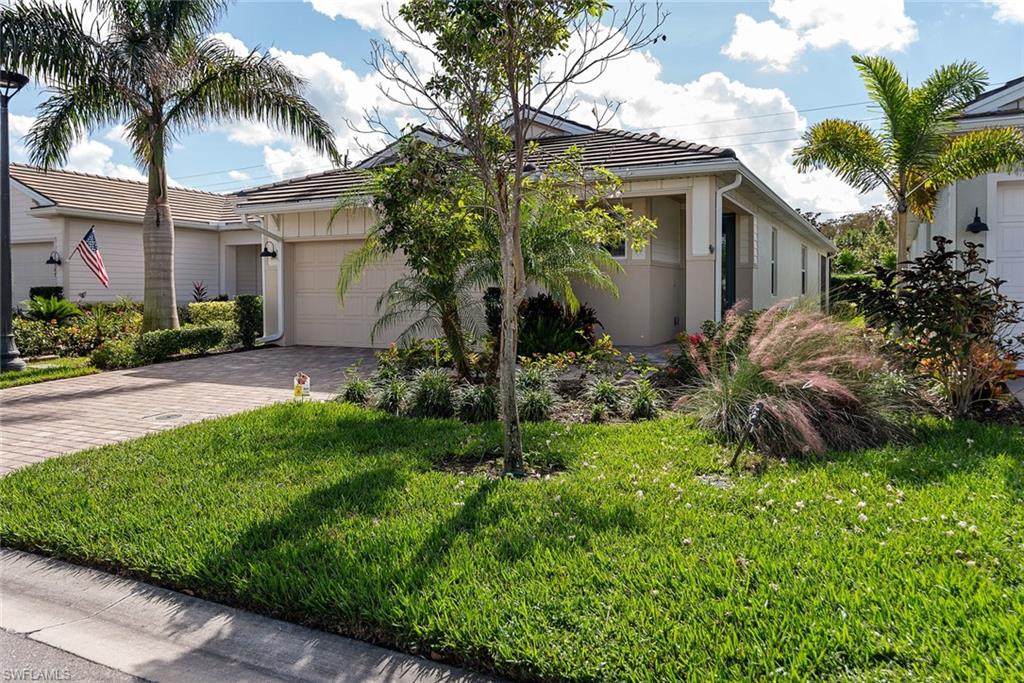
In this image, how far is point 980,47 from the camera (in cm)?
1047

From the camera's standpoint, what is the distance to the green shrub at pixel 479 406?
7531 millimetres

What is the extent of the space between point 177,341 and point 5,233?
3186 millimetres

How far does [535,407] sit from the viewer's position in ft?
24.6

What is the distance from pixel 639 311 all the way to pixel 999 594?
33.9ft

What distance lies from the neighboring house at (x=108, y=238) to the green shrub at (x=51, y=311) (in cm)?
370

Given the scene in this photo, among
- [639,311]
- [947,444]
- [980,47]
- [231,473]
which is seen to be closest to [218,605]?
[231,473]

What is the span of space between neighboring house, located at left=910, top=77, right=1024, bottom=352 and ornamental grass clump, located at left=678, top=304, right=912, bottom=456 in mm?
5291

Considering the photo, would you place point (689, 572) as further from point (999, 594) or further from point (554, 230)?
point (554, 230)

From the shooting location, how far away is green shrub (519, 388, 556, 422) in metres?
7.47

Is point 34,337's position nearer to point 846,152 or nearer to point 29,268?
point 29,268

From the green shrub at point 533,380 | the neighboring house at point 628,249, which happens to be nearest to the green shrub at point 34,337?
the neighboring house at point 628,249

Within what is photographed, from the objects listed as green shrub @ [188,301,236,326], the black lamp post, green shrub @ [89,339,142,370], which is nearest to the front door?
green shrub @ [188,301,236,326]

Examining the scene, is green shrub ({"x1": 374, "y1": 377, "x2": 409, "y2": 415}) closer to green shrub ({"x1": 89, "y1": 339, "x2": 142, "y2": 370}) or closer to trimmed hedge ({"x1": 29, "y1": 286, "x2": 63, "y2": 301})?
green shrub ({"x1": 89, "y1": 339, "x2": 142, "y2": 370})

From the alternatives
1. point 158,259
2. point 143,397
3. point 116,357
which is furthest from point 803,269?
point 143,397
